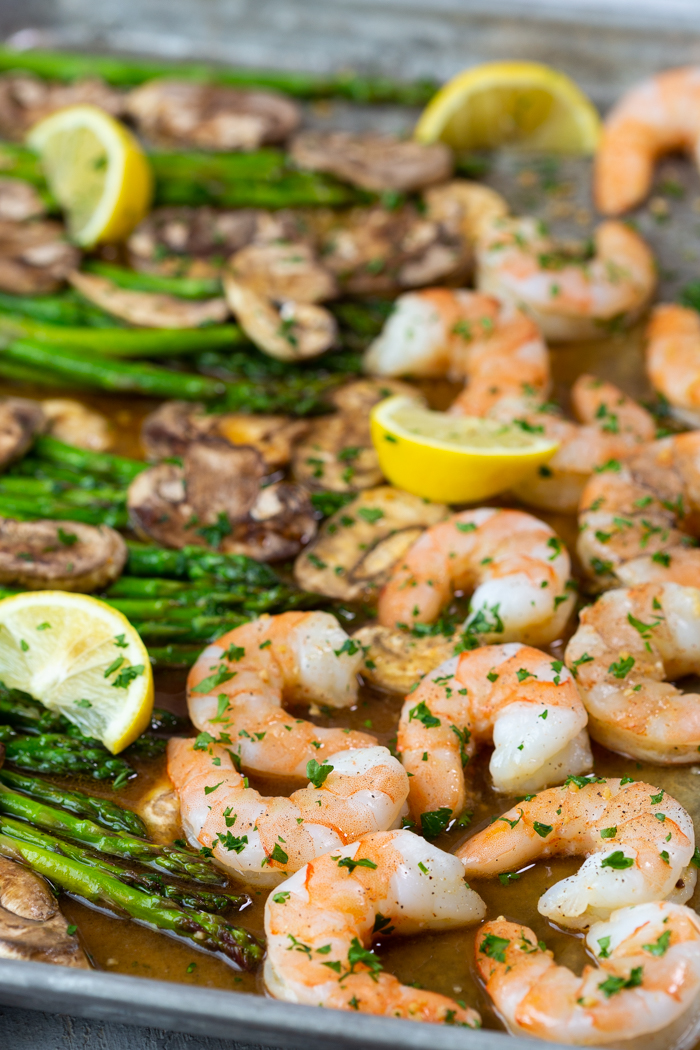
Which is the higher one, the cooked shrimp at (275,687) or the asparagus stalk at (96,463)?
the asparagus stalk at (96,463)

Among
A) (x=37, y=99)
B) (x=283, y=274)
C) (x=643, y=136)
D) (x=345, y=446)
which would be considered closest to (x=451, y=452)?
(x=345, y=446)

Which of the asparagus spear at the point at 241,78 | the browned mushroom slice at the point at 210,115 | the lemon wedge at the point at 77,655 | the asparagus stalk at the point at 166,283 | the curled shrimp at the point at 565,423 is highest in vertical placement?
the asparagus spear at the point at 241,78

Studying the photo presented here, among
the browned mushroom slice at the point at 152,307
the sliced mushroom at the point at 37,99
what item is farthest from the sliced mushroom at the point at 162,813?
the sliced mushroom at the point at 37,99

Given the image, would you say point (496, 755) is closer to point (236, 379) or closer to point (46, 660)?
point (46, 660)

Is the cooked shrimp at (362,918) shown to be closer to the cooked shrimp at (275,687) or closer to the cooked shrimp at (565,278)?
the cooked shrimp at (275,687)

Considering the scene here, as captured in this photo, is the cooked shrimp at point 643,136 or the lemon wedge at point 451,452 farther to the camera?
the cooked shrimp at point 643,136

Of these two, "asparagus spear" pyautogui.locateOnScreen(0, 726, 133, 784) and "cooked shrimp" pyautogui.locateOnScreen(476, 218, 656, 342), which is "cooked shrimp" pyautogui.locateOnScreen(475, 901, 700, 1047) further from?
"cooked shrimp" pyautogui.locateOnScreen(476, 218, 656, 342)

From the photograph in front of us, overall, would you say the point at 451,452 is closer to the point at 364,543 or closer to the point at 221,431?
the point at 364,543
